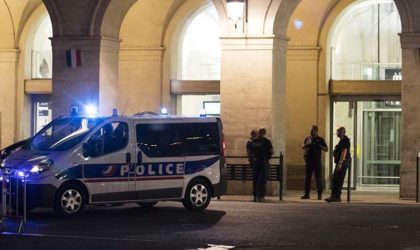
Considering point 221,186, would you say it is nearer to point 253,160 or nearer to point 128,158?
point 128,158

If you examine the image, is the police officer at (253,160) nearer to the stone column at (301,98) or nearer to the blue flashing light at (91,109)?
the blue flashing light at (91,109)

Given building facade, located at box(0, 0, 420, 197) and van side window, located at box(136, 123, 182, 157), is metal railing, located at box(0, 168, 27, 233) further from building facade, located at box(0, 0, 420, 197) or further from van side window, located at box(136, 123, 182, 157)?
building facade, located at box(0, 0, 420, 197)

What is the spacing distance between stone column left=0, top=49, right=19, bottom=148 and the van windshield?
37.8ft

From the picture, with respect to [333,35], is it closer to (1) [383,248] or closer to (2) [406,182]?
(2) [406,182]

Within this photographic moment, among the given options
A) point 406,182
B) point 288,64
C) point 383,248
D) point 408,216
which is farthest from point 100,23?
point 383,248

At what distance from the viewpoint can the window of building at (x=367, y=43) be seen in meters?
29.4

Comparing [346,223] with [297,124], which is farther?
[297,124]

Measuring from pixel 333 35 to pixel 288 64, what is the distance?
158cm

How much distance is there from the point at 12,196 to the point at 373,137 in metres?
14.7

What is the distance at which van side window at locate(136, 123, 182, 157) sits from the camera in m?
19.8

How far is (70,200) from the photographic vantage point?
61.9 ft

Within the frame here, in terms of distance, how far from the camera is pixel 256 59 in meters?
25.3

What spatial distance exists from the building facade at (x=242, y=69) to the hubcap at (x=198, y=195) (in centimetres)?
498

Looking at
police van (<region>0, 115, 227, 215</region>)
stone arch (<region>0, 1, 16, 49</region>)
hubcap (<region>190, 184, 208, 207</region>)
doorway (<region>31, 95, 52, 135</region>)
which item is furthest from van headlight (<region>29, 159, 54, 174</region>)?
doorway (<region>31, 95, 52, 135</region>)
